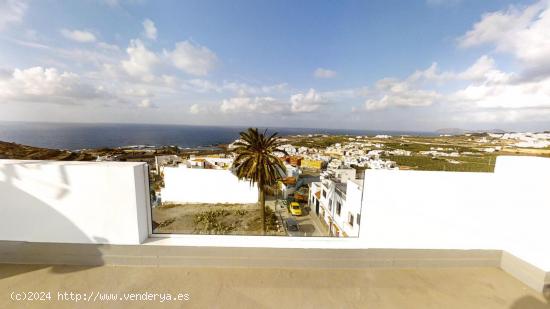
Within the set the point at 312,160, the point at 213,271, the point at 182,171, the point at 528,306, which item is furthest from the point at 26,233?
the point at 312,160

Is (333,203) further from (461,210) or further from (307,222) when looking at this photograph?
(461,210)

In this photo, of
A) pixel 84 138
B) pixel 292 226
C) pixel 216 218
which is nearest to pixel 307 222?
pixel 292 226

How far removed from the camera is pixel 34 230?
5.59ft

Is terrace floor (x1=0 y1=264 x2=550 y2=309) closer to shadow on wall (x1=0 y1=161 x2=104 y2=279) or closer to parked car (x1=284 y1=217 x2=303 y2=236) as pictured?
shadow on wall (x1=0 y1=161 x2=104 y2=279)

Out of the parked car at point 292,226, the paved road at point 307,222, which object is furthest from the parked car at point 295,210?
the parked car at point 292,226

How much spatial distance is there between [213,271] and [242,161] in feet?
32.0

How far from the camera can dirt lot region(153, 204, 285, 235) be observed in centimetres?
993

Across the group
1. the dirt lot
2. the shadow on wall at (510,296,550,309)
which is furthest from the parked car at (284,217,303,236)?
the shadow on wall at (510,296,550,309)

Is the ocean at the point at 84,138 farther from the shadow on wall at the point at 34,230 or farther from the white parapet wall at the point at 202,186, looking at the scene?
the white parapet wall at the point at 202,186

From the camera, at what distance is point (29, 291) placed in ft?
4.87

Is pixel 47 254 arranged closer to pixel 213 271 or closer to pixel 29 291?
pixel 29 291

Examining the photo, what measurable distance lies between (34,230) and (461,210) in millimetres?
3772

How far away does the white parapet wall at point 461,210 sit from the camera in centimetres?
180

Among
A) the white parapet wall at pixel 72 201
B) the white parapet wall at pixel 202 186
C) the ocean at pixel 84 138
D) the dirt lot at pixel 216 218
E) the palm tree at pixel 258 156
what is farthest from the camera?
the ocean at pixel 84 138
